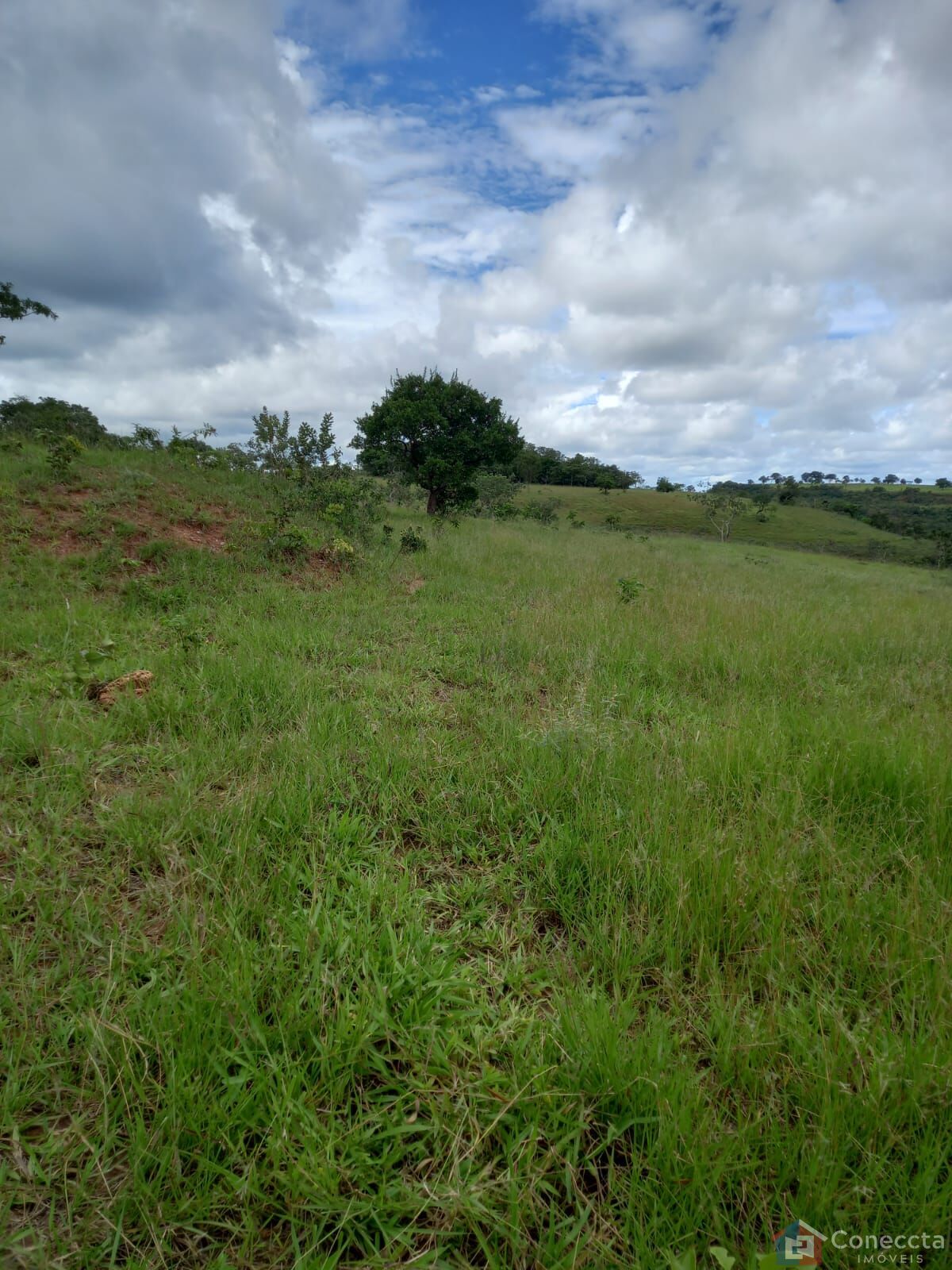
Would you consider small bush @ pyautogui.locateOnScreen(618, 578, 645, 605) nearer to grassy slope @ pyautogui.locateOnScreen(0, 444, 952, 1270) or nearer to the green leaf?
grassy slope @ pyautogui.locateOnScreen(0, 444, 952, 1270)

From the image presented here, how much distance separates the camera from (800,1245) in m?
1.31

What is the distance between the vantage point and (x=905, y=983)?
1919mm

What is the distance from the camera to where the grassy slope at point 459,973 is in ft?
4.54

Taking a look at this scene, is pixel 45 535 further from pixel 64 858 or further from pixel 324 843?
pixel 324 843

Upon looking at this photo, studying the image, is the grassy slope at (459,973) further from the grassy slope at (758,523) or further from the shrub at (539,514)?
the grassy slope at (758,523)

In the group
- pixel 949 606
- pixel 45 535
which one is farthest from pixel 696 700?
pixel 949 606

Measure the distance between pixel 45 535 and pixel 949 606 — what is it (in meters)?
16.1

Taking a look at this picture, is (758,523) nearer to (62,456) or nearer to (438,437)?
(438,437)

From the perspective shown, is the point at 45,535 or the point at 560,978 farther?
the point at 45,535

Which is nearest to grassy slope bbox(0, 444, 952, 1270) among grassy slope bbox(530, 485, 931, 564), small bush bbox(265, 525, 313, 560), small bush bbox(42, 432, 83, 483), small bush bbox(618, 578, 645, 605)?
small bush bbox(618, 578, 645, 605)

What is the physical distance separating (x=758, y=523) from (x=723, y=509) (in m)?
Answer: 11.7

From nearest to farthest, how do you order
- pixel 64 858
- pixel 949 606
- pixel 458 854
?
pixel 64 858 < pixel 458 854 < pixel 949 606

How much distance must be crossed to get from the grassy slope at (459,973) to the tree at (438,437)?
21.0 m

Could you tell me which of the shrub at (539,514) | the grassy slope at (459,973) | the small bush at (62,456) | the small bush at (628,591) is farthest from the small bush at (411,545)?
the shrub at (539,514)
